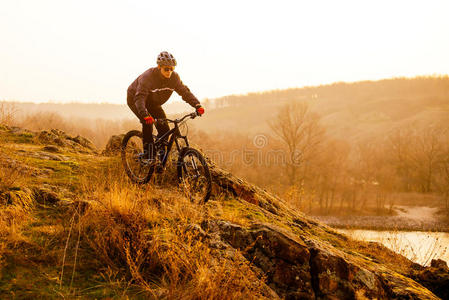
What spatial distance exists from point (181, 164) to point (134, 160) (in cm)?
211

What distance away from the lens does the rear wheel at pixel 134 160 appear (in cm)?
680

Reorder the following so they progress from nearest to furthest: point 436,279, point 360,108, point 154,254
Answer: point 154,254 → point 436,279 → point 360,108

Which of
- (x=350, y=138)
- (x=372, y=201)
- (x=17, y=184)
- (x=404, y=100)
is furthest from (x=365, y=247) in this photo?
(x=404, y=100)

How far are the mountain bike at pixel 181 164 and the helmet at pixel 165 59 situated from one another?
1069 millimetres

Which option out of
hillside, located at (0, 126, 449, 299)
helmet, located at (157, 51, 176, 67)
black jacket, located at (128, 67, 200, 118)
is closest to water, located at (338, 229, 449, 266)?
hillside, located at (0, 126, 449, 299)

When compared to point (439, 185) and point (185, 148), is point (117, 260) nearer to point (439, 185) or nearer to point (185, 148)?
point (185, 148)

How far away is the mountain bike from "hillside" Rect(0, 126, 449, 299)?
12.1 inches

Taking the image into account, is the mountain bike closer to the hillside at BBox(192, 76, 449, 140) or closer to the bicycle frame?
→ the bicycle frame

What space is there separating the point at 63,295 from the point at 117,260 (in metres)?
0.80

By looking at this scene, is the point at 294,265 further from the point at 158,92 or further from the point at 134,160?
the point at 134,160

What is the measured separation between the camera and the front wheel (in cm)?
558

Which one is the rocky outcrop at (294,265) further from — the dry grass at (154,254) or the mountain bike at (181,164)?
the mountain bike at (181,164)

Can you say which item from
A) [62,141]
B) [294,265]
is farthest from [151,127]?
[62,141]

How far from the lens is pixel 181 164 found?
6.07 metres
